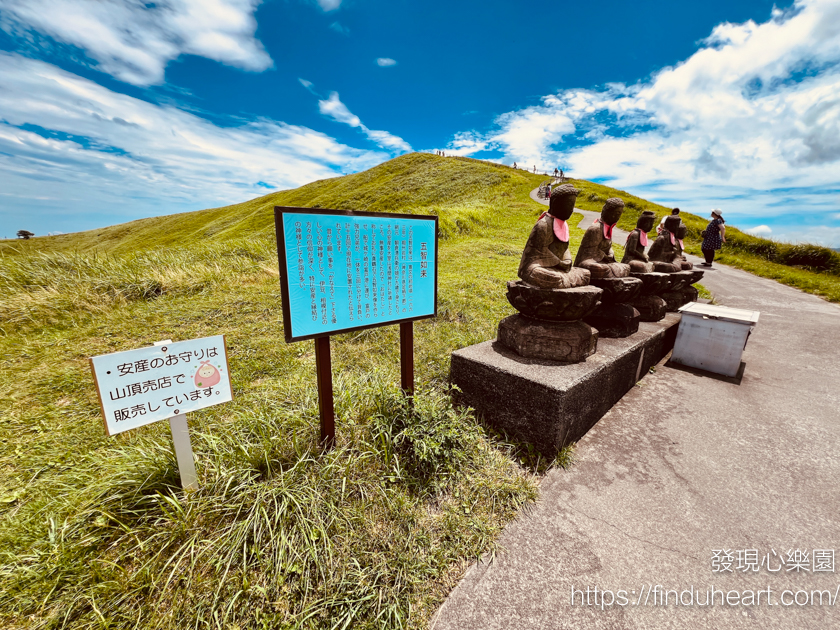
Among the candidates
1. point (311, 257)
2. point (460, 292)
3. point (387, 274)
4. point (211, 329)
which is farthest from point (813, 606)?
point (211, 329)

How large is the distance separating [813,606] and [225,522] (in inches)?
124

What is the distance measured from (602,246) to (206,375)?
413 cm

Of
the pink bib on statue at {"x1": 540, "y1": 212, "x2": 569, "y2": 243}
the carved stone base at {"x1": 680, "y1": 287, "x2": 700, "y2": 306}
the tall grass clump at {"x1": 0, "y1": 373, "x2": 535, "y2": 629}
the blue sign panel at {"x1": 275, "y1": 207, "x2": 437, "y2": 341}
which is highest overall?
the pink bib on statue at {"x1": 540, "y1": 212, "x2": 569, "y2": 243}

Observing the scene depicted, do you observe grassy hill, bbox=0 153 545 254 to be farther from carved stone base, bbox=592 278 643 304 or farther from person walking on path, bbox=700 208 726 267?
carved stone base, bbox=592 278 643 304

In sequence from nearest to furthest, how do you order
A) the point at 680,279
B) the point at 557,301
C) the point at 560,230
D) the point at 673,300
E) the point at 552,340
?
the point at 557,301 → the point at 552,340 → the point at 560,230 → the point at 680,279 → the point at 673,300

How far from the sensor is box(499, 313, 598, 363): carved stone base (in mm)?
2992

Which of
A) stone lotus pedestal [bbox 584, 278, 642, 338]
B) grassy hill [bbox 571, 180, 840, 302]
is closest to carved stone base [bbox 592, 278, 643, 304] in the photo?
stone lotus pedestal [bbox 584, 278, 642, 338]

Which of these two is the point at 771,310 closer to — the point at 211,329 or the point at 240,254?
the point at 211,329

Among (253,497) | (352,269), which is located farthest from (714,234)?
(253,497)

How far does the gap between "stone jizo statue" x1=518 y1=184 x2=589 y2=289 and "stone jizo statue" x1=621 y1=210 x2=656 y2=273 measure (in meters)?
2.20

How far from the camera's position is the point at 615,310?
396 cm

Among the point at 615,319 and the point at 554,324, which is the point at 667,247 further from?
the point at 554,324

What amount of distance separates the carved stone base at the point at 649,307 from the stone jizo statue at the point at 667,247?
37.4 inches

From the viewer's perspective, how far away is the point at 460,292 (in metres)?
6.68
